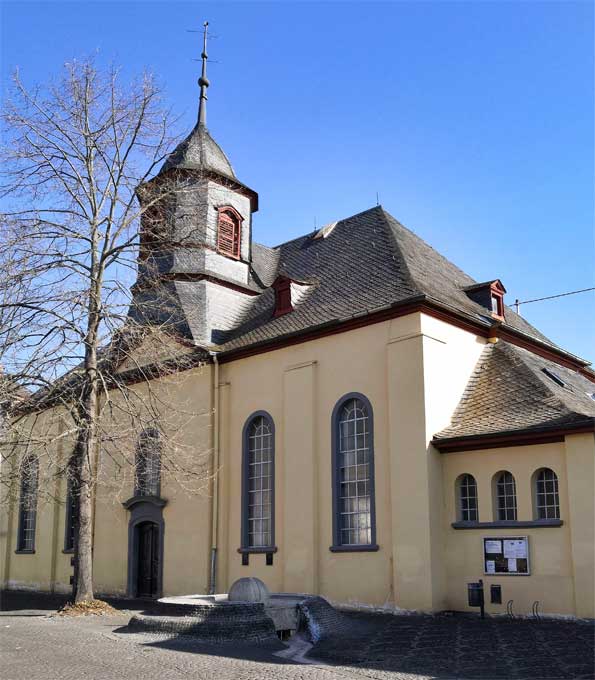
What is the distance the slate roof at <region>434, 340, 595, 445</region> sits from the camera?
15.2 metres

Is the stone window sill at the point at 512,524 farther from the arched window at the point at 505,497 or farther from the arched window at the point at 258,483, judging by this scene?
the arched window at the point at 258,483

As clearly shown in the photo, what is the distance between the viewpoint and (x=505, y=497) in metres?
15.6

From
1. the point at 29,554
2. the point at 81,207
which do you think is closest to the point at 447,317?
the point at 81,207

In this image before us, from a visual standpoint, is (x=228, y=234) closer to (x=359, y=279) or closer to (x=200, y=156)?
(x=200, y=156)

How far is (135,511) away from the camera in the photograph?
22.2 meters

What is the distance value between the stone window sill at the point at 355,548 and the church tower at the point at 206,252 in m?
6.93

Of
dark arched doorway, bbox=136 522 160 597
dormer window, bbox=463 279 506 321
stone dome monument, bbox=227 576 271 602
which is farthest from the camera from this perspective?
dark arched doorway, bbox=136 522 160 597

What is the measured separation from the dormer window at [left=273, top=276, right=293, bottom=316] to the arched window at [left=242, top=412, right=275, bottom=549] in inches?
114

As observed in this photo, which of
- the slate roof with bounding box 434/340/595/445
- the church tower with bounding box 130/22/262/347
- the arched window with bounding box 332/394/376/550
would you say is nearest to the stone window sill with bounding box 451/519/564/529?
the slate roof with bounding box 434/340/595/445

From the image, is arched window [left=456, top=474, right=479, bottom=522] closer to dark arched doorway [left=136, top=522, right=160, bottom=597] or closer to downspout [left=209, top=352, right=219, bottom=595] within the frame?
downspout [left=209, top=352, right=219, bottom=595]

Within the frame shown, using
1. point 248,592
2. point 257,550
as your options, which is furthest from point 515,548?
point 257,550

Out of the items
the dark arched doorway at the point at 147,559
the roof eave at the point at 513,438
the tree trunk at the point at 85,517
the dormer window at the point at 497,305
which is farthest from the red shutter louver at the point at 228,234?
the roof eave at the point at 513,438

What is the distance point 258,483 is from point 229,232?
8.27 meters

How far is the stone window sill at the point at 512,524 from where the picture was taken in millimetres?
14562
